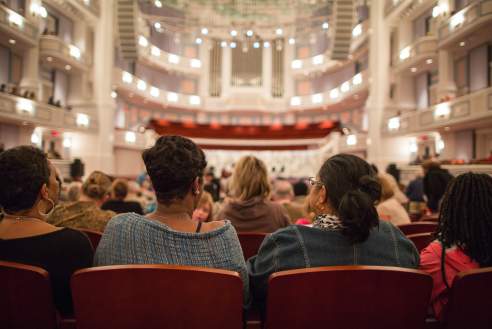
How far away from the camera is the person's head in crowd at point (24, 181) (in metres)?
1.82

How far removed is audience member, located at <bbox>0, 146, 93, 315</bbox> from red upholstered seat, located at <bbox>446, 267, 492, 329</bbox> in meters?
1.46

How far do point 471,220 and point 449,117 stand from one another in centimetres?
1165

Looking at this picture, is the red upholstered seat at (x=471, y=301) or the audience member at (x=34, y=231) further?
the audience member at (x=34, y=231)

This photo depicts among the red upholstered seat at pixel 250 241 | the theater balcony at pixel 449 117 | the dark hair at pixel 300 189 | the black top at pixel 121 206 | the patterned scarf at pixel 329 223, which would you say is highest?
the theater balcony at pixel 449 117

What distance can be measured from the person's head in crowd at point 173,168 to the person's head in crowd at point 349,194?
1.83ft

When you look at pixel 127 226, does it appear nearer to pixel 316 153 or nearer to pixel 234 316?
pixel 234 316

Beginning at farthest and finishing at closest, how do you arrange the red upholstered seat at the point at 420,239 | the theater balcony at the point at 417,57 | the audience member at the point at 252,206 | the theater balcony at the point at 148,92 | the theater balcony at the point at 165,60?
the theater balcony at the point at 165,60
the theater balcony at the point at 148,92
the theater balcony at the point at 417,57
the audience member at the point at 252,206
the red upholstered seat at the point at 420,239

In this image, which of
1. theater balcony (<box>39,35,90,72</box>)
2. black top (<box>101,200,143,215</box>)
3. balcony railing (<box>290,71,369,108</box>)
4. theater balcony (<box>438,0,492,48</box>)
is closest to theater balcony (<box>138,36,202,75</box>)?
theater balcony (<box>39,35,90,72</box>)

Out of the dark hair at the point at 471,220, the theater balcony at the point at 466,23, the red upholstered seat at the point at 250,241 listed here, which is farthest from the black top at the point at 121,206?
the theater balcony at the point at 466,23

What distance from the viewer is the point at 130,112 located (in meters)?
22.3

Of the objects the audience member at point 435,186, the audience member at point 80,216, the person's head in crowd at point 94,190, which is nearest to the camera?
the audience member at point 80,216

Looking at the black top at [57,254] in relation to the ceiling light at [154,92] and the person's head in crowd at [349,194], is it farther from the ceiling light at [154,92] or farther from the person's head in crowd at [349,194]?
the ceiling light at [154,92]

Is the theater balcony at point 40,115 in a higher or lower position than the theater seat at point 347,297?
higher

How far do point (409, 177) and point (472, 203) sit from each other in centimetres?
1313
